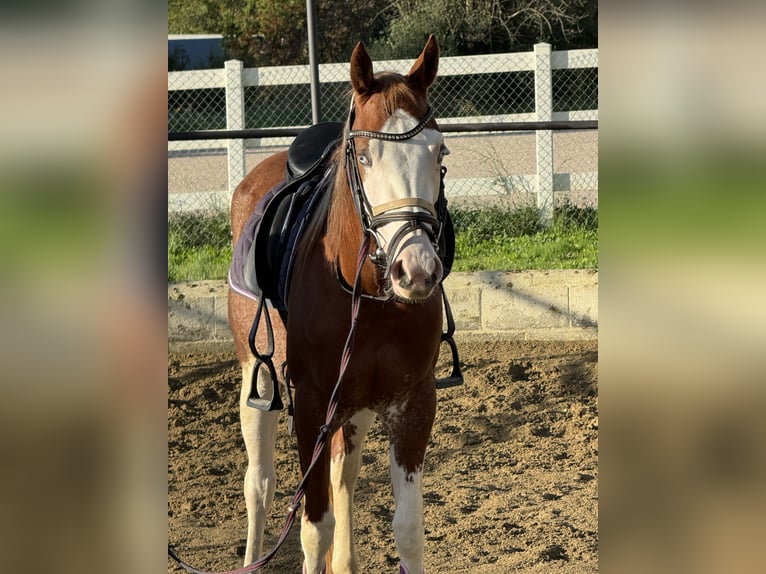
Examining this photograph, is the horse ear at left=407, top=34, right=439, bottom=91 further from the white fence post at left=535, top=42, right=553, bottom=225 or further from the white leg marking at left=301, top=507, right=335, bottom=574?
the white fence post at left=535, top=42, right=553, bottom=225

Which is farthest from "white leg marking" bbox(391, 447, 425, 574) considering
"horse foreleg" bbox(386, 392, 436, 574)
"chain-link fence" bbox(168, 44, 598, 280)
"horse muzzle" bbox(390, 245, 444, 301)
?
"chain-link fence" bbox(168, 44, 598, 280)

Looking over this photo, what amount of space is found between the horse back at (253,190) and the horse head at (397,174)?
1.70m

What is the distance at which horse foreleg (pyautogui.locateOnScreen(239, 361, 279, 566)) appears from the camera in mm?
3930

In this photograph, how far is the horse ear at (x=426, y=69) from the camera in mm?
2805

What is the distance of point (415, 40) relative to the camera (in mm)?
18453

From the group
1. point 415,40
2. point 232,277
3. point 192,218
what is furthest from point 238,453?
point 415,40

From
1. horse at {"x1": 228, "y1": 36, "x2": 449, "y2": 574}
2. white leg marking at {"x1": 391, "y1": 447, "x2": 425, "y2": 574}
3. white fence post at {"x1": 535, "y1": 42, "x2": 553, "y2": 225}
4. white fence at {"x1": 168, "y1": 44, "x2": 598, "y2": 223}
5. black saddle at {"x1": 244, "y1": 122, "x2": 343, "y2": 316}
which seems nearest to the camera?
horse at {"x1": 228, "y1": 36, "x2": 449, "y2": 574}

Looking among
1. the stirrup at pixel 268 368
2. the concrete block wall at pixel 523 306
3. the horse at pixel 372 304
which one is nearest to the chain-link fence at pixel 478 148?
the concrete block wall at pixel 523 306

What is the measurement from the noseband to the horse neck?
3.8 inches

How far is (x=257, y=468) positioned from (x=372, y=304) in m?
1.43

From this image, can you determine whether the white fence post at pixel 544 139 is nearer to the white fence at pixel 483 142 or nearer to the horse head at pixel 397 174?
the white fence at pixel 483 142
